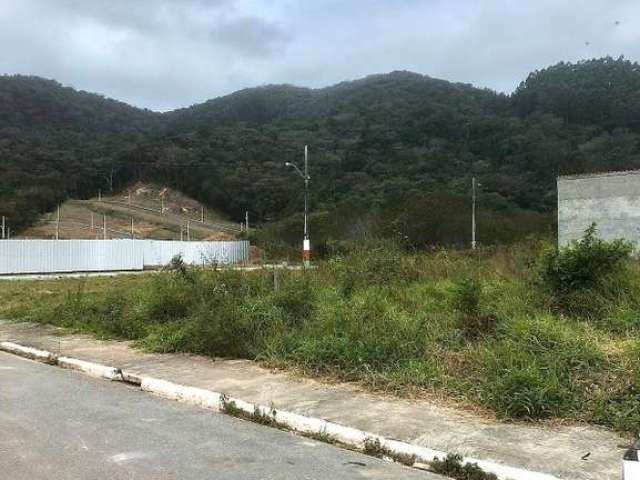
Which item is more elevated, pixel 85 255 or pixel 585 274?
pixel 585 274

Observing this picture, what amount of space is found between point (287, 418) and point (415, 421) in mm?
1360

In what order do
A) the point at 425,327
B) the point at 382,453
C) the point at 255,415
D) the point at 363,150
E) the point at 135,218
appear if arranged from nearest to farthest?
the point at 382,453 → the point at 255,415 → the point at 425,327 → the point at 135,218 → the point at 363,150

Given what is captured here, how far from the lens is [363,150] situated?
305 ft

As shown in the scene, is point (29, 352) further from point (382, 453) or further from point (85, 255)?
point (85, 255)

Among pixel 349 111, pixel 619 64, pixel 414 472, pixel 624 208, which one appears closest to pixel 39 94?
pixel 349 111

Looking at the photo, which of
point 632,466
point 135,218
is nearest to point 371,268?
point 632,466

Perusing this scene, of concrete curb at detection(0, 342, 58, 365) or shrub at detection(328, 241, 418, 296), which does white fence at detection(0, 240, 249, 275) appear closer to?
shrub at detection(328, 241, 418, 296)

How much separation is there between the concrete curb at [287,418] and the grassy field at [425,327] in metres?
1.31

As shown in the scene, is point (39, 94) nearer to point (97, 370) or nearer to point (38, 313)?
point (38, 313)

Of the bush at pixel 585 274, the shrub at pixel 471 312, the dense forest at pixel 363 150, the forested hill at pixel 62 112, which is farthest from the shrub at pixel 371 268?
the forested hill at pixel 62 112

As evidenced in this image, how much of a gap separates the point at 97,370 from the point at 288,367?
310cm

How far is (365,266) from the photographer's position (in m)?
13.3

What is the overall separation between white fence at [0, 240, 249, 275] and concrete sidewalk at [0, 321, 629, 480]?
29028 mm

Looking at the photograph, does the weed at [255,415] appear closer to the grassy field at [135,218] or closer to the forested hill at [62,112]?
the grassy field at [135,218]
